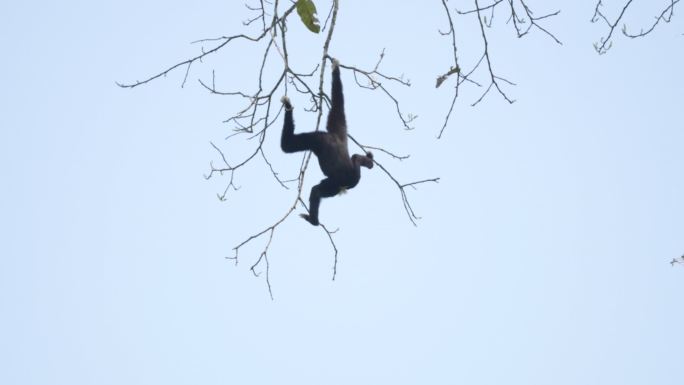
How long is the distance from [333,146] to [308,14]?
2664 mm

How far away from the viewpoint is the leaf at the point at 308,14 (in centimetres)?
484

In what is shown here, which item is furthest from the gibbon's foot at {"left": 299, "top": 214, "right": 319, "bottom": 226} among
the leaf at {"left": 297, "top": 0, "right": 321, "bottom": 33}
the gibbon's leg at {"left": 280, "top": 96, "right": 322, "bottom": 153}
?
the leaf at {"left": 297, "top": 0, "right": 321, "bottom": 33}

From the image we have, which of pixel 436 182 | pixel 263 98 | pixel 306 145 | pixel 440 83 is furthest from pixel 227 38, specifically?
pixel 306 145

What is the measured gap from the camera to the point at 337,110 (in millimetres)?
7305

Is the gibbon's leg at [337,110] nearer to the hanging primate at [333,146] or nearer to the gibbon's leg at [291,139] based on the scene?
the hanging primate at [333,146]

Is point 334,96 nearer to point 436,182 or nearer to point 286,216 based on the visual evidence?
point 436,182

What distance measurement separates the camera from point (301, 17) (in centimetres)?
492

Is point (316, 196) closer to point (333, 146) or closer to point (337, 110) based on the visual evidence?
point (333, 146)

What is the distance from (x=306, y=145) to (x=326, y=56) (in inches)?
102

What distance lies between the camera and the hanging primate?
23.9 ft

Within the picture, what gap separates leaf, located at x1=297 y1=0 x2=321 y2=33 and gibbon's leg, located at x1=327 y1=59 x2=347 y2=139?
2007 mm

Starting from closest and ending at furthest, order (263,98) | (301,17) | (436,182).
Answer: (301,17), (263,98), (436,182)

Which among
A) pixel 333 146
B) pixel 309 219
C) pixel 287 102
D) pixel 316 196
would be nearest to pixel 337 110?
pixel 333 146

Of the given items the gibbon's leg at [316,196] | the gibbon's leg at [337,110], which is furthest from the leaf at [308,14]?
the gibbon's leg at [316,196]
